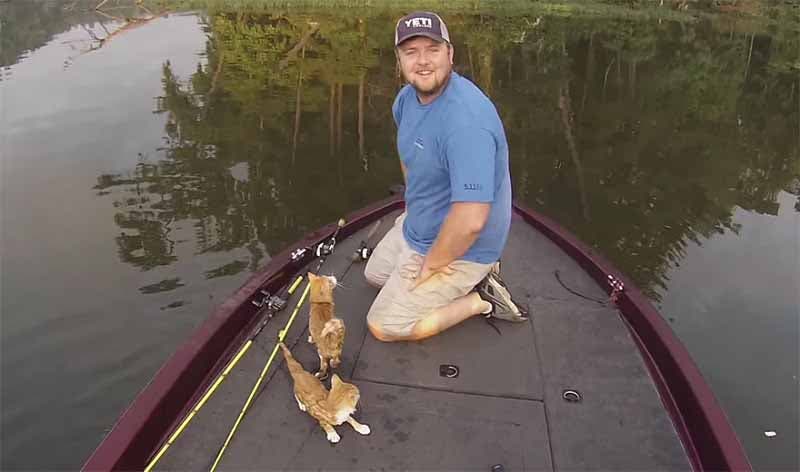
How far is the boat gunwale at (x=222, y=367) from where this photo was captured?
2703 mm

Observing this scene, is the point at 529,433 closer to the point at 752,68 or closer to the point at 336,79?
the point at 336,79

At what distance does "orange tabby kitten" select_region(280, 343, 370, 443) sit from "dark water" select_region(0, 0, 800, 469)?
2513 mm

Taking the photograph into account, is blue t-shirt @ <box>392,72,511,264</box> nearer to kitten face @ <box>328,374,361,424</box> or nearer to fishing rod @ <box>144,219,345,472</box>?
fishing rod @ <box>144,219,345,472</box>

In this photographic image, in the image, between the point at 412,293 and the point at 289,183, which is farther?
the point at 289,183

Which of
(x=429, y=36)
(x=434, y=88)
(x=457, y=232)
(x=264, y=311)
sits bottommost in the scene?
(x=264, y=311)

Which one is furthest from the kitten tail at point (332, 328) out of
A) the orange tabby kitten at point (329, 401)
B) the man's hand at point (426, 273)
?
the man's hand at point (426, 273)

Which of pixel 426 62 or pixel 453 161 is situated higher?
pixel 426 62

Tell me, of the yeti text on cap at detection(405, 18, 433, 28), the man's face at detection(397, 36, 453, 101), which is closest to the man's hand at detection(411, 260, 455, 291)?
the man's face at detection(397, 36, 453, 101)

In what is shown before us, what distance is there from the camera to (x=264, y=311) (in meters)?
3.92

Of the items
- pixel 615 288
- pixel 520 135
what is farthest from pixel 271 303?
pixel 520 135

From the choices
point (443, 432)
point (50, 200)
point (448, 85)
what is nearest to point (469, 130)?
point (448, 85)

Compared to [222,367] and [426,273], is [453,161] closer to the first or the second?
[426,273]

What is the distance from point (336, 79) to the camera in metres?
16.1

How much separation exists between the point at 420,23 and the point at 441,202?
107cm
